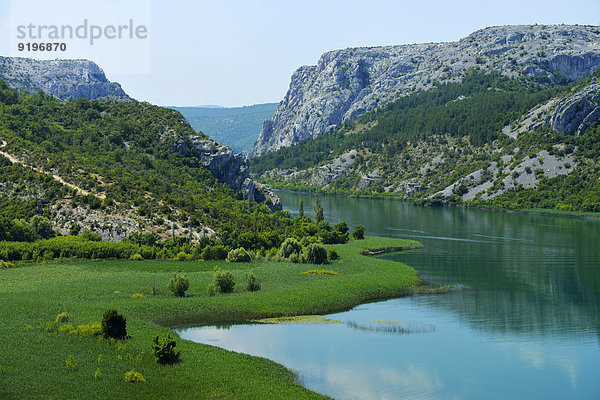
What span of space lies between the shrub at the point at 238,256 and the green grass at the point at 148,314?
195 cm

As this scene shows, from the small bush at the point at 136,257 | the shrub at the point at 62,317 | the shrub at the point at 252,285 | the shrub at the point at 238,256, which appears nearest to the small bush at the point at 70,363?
the shrub at the point at 62,317

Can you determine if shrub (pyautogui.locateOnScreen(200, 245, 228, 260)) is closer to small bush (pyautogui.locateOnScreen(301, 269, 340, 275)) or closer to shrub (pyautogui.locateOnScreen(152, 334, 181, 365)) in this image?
small bush (pyautogui.locateOnScreen(301, 269, 340, 275))

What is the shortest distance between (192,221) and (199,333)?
53.8 m

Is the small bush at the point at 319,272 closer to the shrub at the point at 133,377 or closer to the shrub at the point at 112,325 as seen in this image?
the shrub at the point at 112,325

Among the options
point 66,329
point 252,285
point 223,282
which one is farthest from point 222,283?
point 66,329

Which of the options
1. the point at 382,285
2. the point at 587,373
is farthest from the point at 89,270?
the point at 587,373

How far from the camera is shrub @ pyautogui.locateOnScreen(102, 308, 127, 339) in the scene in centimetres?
4200

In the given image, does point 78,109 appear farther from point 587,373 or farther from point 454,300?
point 587,373

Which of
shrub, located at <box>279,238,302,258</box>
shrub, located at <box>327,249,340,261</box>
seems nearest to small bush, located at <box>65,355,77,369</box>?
shrub, located at <box>279,238,302,258</box>

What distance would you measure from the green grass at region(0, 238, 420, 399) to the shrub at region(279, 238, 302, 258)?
5.23 m

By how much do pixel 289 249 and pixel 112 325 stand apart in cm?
4990

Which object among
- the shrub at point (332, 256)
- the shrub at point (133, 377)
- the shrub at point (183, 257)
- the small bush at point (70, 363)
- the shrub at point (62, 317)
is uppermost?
the shrub at point (183, 257)

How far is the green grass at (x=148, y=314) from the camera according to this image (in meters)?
34.1

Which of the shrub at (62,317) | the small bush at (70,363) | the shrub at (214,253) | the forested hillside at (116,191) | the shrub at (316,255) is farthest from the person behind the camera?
the forested hillside at (116,191)
